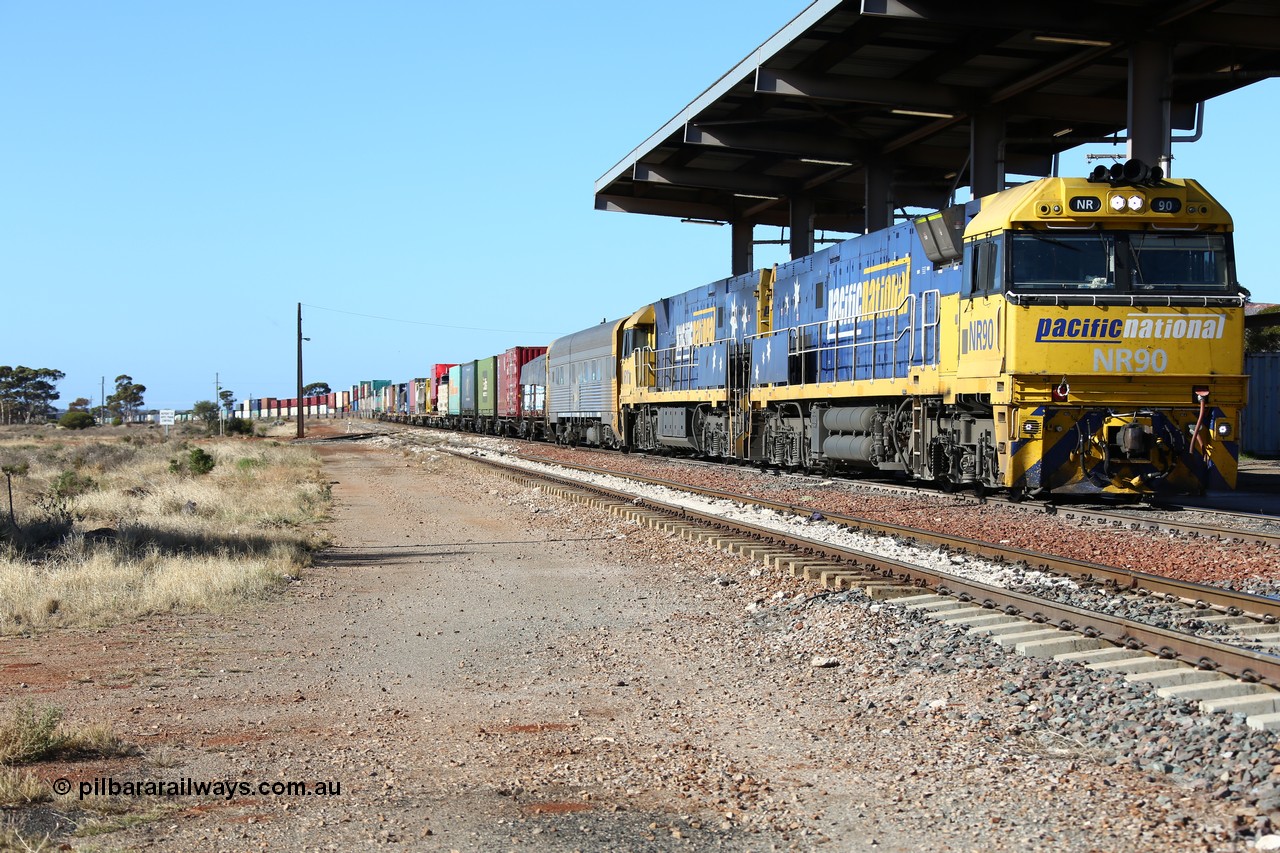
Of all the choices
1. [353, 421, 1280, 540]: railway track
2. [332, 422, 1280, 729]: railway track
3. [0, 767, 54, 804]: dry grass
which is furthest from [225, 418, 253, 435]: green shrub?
[0, 767, 54, 804]: dry grass

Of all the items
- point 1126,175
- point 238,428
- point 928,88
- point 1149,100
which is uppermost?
point 928,88

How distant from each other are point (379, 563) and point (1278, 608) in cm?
874

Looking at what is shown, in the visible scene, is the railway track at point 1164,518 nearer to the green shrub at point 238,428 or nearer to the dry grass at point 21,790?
the dry grass at point 21,790

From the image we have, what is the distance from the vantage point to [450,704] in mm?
6504

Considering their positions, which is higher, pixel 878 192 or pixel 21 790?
pixel 878 192

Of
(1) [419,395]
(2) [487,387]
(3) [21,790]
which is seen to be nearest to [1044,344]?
(3) [21,790]

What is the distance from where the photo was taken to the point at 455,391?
67938 mm

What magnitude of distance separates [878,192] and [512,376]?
82.0ft

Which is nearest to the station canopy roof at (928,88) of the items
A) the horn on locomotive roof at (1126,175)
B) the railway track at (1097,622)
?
the horn on locomotive roof at (1126,175)

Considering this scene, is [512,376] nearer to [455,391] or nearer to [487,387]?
[487,387]

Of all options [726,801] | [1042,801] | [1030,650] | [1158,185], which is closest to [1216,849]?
[1042,801]

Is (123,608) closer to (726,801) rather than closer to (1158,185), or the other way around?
(726,801)

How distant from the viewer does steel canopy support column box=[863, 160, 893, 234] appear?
1123 inches

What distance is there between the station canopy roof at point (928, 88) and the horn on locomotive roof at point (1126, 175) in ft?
21.8
